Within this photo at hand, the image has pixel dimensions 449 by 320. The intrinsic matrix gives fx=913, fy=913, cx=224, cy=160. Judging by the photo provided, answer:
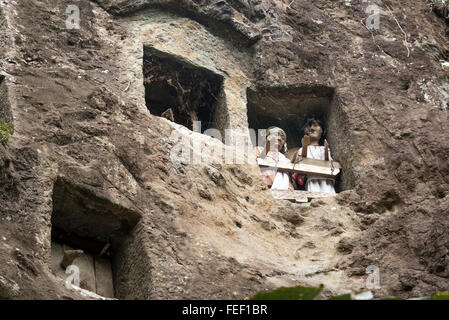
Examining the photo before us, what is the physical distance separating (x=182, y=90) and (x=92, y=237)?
379cm

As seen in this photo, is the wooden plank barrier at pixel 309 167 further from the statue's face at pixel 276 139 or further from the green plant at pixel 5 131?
the green plant at pixel 5 131

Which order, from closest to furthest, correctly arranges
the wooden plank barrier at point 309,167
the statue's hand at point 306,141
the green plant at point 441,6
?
the wooden plank barrier at point 309,167 < the statue's hand at point 306,141 < the green plant at point 441,6

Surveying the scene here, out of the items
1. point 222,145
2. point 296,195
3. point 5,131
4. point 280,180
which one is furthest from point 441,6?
point 5,131

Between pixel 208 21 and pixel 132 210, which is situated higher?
pixel 208 21

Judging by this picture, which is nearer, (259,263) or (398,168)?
(259,263)

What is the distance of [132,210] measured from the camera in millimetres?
8211

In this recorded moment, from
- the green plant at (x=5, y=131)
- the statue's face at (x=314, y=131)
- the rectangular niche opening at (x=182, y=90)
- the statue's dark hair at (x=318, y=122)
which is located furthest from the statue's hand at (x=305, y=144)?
the green plant at (x=5, y=131)

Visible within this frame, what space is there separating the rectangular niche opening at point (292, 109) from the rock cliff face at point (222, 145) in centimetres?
3

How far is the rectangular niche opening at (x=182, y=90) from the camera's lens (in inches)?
457

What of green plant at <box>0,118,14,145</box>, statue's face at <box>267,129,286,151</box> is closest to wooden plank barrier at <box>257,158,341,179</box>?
statue's face at <box>267,129,286,151</box>

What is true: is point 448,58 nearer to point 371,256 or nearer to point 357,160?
point 357,160
